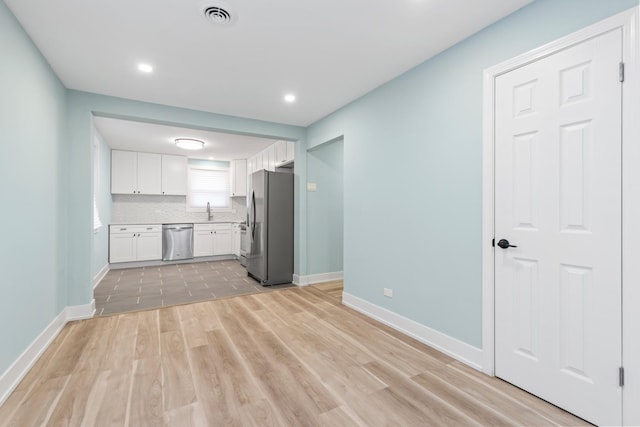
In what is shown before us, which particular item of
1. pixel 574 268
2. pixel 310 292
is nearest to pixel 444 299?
pixel 574 268

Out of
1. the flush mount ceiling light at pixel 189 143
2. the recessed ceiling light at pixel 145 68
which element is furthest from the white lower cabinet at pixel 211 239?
the recessed ceiling light at pixel 145 68

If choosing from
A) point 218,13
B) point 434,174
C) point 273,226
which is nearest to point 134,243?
point 273,226

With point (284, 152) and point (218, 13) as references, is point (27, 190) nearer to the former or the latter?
point (218, 13)

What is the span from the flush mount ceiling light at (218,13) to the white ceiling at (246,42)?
0.09 ft

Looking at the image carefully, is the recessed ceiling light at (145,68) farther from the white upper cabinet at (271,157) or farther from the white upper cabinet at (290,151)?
the white upper cabinet at (271,157)

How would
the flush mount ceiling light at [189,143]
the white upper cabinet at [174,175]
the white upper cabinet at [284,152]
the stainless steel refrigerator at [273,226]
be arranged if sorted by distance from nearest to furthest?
the stainless steel refrigerator at [273,226], the white upper cabinet at [284,152], the flush mount ceiling light at [189,143], the white upper cabinet at [174,175]

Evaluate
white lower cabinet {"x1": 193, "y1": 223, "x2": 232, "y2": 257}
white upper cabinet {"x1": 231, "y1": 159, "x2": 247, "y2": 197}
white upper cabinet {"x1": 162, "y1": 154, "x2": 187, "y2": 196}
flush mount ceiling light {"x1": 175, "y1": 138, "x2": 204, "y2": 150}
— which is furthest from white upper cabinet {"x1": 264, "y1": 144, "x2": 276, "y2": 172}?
white upper cabinet {"x1": 162, "y1": 154, "x2": 187, "y2": 196}

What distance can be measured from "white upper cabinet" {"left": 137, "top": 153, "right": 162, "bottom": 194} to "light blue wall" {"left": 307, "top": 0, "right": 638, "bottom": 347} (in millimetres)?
5243

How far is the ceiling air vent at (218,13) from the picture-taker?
73.5 inches

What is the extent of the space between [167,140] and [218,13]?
418cm

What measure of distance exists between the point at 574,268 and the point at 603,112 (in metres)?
0.87

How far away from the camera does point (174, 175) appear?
6.80m

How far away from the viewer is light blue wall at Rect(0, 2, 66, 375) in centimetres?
183

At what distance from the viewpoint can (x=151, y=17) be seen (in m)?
1.97
